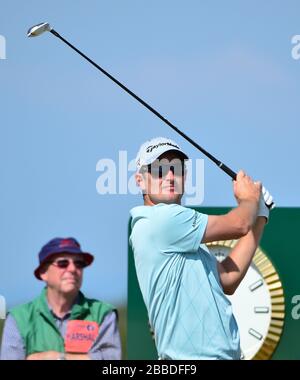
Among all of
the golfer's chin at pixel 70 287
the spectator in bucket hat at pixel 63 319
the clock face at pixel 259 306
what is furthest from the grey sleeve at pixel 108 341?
the clock face at pixel 259 306

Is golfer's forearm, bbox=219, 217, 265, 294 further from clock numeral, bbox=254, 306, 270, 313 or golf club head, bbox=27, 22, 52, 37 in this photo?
clock numeral, bbox=254, 306, 270, 313

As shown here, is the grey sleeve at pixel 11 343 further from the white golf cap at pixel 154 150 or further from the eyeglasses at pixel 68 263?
the white golf cap at pixel 154 150

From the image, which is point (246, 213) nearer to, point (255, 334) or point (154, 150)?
point (154, 150)

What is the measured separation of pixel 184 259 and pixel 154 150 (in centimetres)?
28

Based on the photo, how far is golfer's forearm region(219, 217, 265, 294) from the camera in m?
2.40

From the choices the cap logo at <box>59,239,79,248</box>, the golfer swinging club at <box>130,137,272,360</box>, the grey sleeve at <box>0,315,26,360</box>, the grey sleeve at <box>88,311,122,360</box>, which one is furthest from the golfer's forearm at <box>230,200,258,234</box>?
the cap logo at <box>59,239,79,248</box>

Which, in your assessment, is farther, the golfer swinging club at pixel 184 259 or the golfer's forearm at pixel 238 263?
the golfer's forearm at pixel 238 263

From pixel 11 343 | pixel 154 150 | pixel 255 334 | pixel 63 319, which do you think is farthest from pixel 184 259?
pixel 255 334

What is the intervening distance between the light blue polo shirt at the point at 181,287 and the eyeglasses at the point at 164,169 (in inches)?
3.1

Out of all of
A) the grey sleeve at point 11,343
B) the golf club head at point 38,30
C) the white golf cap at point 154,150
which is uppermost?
the golf club head at point 38,30

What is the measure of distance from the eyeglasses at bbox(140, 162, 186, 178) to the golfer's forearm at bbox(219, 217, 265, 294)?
0.22m

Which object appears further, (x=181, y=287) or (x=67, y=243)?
(x=67, y=243)

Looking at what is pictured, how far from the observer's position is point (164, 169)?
2.42 metres

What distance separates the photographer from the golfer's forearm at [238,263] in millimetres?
2404
